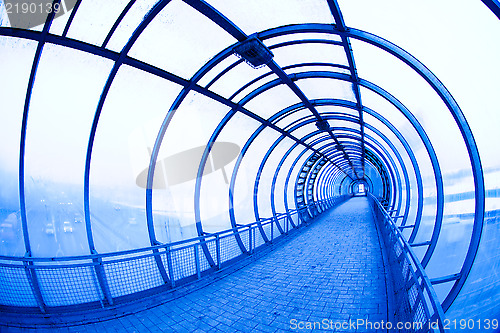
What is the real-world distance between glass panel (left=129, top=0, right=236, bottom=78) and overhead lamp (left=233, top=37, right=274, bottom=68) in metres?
0.26

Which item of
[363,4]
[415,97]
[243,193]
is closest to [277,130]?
[243,193]

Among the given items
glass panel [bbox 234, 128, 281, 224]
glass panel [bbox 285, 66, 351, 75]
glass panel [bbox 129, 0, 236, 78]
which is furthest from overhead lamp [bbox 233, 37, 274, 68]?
glass panel [bbox 234, 128, 281, 224]

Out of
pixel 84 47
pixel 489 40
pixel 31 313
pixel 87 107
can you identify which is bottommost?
pixel 31 313

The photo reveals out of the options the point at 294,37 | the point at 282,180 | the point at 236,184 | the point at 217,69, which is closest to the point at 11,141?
the point at 217,69

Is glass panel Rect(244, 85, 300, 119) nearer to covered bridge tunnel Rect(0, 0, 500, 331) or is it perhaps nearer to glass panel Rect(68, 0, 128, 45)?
covered bridge tunnel Rect(0, 0, 500, 331)

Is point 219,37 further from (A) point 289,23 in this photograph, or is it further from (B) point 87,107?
Result: (B) point 87,107

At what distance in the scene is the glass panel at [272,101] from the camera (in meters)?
7.16

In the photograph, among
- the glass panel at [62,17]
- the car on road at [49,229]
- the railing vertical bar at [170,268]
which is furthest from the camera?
the railing vertical bar at [170,268]

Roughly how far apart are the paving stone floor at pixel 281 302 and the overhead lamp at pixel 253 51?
5.11 meters

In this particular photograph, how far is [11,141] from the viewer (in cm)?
446

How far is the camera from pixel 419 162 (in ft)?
25.6

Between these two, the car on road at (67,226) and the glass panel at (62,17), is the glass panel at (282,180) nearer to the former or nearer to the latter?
the car on road at (67,226)

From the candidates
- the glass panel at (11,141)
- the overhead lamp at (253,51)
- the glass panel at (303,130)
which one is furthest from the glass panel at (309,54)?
the glass panel at (303,130)

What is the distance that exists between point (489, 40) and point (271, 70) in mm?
4196
